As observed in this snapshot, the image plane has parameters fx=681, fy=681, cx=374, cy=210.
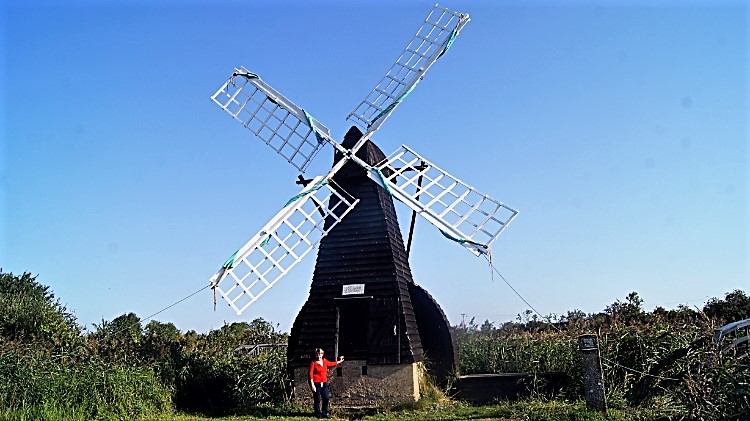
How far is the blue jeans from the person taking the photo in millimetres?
11312

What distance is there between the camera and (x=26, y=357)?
37.6 ft

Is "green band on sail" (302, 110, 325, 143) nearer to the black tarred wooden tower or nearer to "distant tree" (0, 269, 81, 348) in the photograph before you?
the black tarred wooden tower

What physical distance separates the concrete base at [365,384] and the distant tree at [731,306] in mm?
11073

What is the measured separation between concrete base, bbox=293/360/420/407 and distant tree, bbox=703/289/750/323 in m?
11.1

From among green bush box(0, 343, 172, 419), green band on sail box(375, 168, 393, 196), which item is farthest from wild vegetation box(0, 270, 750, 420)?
green band on sail box(375, 168, 393, 196)

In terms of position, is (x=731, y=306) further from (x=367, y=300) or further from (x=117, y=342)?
(x=117, y=342)

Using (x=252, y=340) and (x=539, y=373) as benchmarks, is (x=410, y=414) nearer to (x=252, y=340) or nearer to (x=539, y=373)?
(x=539, y=373)

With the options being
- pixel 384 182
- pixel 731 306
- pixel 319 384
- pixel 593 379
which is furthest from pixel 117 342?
pixel 731 306

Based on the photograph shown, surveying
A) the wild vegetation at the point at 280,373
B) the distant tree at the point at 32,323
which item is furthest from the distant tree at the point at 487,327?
the distant tree at the point at 32,323

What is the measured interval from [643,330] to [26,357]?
34.3 ft

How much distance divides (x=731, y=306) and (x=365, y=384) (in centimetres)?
1343

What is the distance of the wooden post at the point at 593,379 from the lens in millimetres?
8625

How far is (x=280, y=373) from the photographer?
12.9 m

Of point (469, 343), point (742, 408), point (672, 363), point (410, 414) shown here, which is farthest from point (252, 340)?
point (742, 408)
